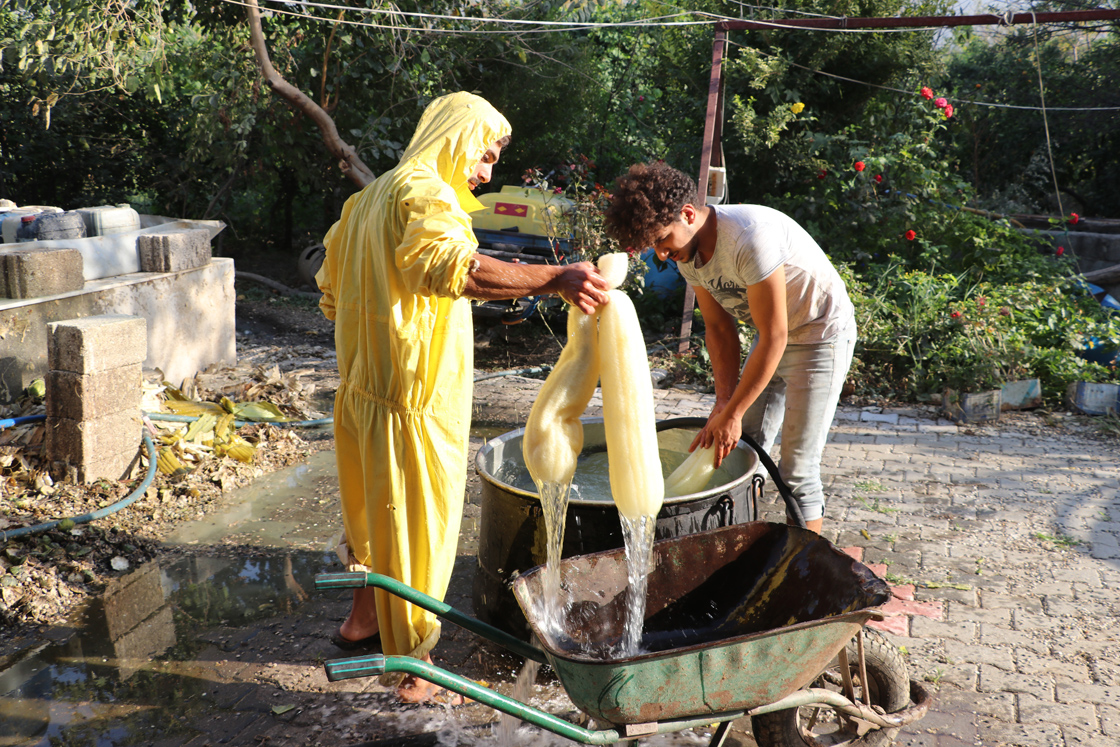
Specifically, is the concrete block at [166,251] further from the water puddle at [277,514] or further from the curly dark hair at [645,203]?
the curly dark hair at [645,203]

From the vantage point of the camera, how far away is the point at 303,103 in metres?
10.0

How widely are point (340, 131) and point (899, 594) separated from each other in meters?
10.1

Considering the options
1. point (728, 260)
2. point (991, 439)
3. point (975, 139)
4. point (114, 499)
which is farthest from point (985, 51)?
point (114, 499)

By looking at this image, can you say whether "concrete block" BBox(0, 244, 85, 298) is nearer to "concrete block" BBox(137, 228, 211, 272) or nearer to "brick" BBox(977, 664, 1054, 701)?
"concrete block" BBox(137, 228, 211, 272)

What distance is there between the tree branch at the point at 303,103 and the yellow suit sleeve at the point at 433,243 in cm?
806

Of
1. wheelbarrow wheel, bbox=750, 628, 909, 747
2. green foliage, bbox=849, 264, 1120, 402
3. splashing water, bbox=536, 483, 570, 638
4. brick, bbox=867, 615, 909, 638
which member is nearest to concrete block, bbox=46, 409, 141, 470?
splashing water, bbox=536, 483, 570, 638

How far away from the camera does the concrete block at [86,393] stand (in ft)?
15.0

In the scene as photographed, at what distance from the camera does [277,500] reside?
5008 mm

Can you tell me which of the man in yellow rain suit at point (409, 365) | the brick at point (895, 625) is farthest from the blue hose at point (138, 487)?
the brick at point (895, 625)

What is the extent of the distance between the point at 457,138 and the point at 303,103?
8.18 metres

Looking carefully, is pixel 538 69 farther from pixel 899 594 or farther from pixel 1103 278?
pixel 899 594

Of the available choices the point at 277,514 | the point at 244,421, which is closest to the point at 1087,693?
the point at 277,514

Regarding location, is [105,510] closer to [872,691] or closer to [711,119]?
[872,691]

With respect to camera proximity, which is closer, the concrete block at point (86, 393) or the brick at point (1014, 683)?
the brick at point (1014, 683)
